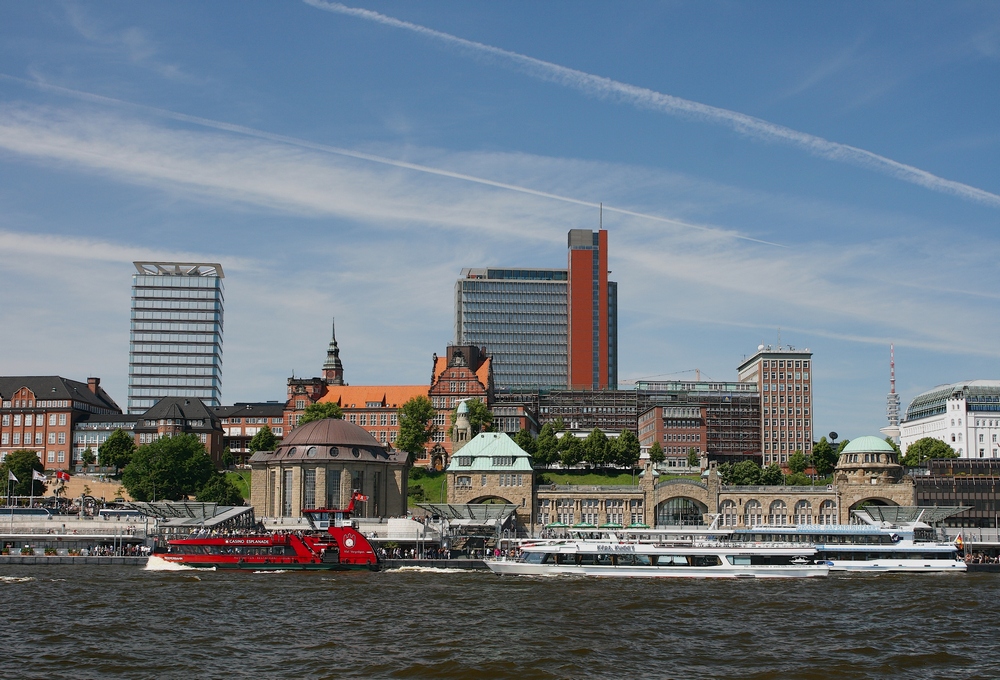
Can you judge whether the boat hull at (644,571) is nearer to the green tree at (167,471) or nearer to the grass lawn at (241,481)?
the grass lawn at (241,481)

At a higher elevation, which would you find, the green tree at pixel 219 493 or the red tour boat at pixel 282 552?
the green tree at pixel 219 493

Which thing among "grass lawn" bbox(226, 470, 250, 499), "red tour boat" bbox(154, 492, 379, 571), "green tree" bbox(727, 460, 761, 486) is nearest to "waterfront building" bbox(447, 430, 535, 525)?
"grass lawn" bbox(226, 470, 250, 499)

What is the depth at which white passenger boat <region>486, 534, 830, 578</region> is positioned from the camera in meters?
113

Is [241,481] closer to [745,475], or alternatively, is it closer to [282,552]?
[282,552]

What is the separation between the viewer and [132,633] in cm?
6831

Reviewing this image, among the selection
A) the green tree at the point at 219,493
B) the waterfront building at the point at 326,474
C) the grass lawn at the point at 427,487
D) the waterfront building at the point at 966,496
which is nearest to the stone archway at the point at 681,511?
the waterfront building at the point at 966,496

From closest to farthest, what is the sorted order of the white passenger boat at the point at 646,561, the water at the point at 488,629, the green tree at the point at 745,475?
1. the water at the point at 488,629
2. the white passenger boat at the point at 646,561
3. the green tree at the point at 745,475

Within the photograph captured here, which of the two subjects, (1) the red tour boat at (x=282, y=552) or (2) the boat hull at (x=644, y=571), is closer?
(2) the boat hull at (x=644, y=571)

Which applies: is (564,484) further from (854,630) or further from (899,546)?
(854,630)

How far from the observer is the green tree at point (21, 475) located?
608ft

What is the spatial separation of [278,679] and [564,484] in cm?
13123

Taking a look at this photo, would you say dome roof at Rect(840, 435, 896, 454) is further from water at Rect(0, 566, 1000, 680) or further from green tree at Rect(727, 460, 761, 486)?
water at Rect(0, 566, 1000, 680)

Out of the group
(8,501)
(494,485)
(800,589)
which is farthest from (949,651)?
(8,501)

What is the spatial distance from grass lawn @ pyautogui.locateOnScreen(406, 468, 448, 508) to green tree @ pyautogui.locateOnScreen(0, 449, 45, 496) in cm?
5612
